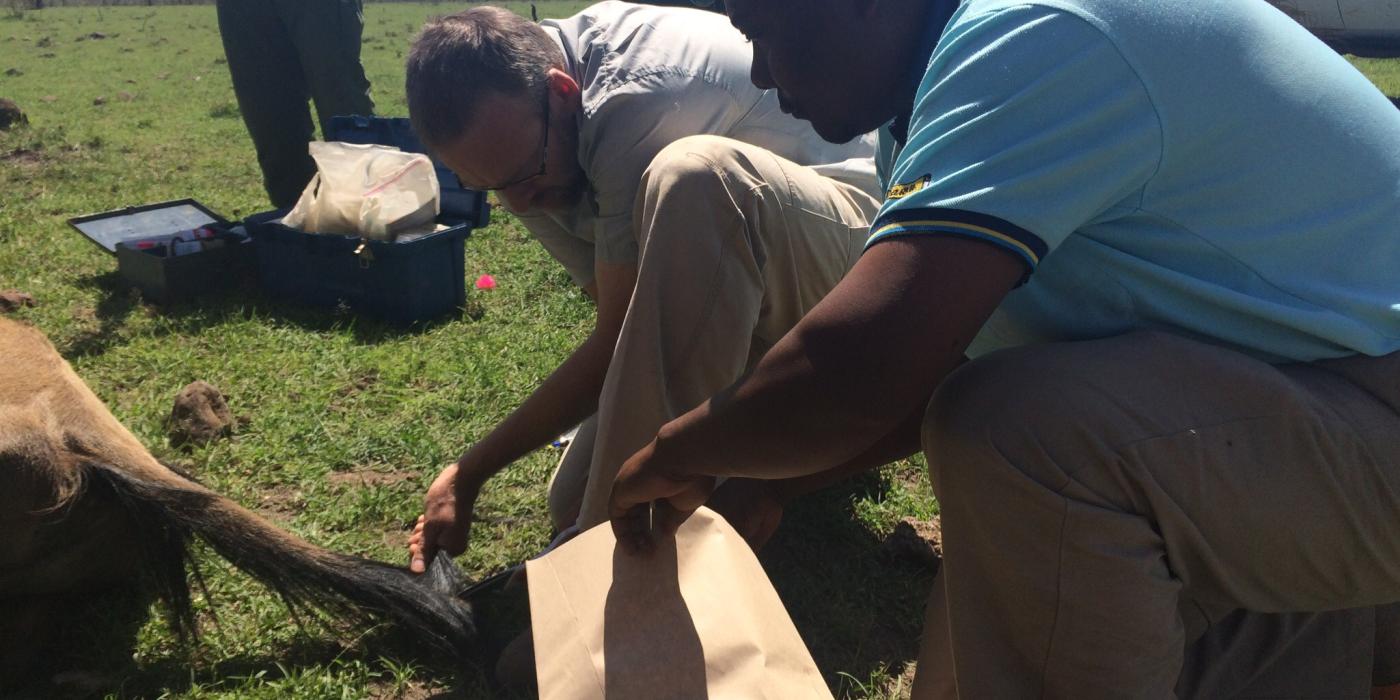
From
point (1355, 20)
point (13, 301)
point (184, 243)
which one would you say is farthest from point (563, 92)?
point (1355, 20)

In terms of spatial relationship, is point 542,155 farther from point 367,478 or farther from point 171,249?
point 171,249

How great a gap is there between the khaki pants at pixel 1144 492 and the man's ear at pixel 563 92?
1.19 meters

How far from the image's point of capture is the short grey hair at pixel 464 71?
222 centimetres

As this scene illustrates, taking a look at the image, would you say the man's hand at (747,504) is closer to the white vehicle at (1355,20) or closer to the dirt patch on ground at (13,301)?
the dirt patch on ground at (13,301)

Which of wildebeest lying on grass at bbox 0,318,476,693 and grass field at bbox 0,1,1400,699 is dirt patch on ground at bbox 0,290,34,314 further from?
wildebeest lying on grass at bbox 0,318,476,693

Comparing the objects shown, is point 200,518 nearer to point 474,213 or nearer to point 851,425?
point 851,425

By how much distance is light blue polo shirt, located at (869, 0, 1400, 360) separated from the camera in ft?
4.21

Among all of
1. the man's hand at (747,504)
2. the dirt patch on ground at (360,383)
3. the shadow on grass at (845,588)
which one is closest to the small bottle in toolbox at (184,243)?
the dirt patch on ground at (360,383)

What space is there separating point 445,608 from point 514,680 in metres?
0.21

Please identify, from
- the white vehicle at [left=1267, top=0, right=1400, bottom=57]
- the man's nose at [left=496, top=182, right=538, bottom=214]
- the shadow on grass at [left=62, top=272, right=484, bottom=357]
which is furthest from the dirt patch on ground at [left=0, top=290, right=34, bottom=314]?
the white vehicle at [left=1267, top=0, right=1400, bottom=57]

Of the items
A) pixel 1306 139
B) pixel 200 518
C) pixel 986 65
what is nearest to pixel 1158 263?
pixel 1306 139

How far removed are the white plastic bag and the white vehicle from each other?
8113 millimetres

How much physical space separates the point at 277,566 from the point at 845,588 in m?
1.29

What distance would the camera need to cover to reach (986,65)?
4.27 ft
